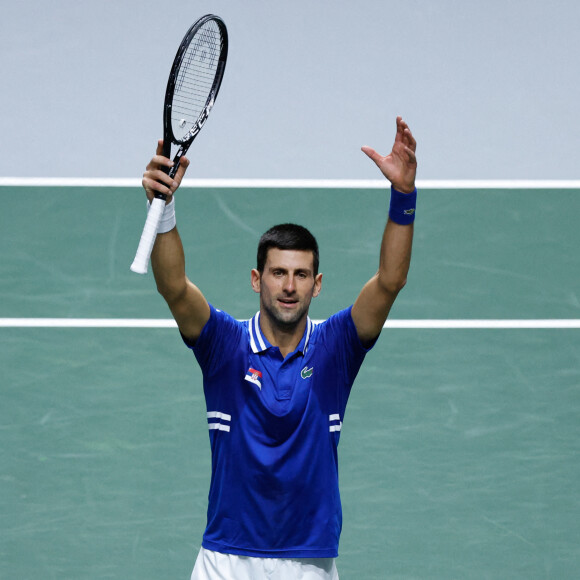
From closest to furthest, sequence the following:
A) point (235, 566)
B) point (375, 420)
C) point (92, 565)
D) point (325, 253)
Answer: point (235, 566) < point (92, 565) < point (375, 420) < point (325, 253)

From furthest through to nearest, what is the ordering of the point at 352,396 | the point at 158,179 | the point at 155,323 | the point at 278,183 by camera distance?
the point at 278,183 < the point at 155,323 < the point at 352,396 < the point at 158,179

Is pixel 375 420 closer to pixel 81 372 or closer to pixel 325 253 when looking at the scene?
pixel 325 253

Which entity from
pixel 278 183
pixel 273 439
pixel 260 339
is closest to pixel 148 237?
pixel 260 339

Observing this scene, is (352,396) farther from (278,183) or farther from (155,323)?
(278,183)

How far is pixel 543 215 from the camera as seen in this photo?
705 centimetres

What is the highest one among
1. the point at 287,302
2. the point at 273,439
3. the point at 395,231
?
the point at 395,231

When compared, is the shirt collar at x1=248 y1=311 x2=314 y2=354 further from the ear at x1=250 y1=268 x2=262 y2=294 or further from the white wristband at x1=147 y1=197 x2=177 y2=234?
the white wristband at x1=147 y1=197 x2=177 y2=234

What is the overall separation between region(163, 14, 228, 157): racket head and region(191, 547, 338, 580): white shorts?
1.52 m

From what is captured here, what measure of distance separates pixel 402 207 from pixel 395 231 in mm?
95

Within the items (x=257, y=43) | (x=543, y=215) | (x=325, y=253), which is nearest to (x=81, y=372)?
(x=325, y=253)

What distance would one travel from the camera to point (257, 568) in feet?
12.9

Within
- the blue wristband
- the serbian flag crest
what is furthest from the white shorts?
the blue wristband

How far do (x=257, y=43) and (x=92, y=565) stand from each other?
354cm

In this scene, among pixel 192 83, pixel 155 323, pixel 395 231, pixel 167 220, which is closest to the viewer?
pixel 167 220
